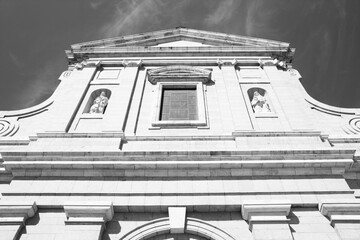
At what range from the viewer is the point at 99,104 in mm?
13367

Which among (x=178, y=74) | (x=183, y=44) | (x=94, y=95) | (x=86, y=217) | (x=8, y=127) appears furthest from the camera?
(x=183, y=44)

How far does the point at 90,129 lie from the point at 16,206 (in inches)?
161

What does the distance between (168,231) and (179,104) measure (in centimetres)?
644

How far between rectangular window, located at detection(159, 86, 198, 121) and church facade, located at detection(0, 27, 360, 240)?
0.07m

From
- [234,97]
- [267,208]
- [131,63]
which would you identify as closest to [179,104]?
[234,97]

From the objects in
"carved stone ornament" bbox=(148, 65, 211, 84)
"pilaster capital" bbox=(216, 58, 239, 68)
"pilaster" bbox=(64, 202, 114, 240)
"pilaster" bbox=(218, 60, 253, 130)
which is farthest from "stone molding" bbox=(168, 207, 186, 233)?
"pilaster capital" bbox=(216, 58, 239, 68)

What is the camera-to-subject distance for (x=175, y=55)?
16672 mm

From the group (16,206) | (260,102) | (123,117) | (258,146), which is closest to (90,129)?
(123,117)

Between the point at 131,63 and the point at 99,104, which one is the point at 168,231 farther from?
the point at 131,63

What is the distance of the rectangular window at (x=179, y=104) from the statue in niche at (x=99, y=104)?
8.12 ft

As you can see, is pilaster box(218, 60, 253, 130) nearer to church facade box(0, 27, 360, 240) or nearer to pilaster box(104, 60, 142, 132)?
church facade box(0, 27, 360, 240)

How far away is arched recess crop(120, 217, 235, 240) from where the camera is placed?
8.55 meters

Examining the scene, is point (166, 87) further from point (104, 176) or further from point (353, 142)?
point (353, 142)

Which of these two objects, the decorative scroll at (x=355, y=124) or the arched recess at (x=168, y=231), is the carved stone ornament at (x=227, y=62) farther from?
the arched recess at (x=168, y=231)
